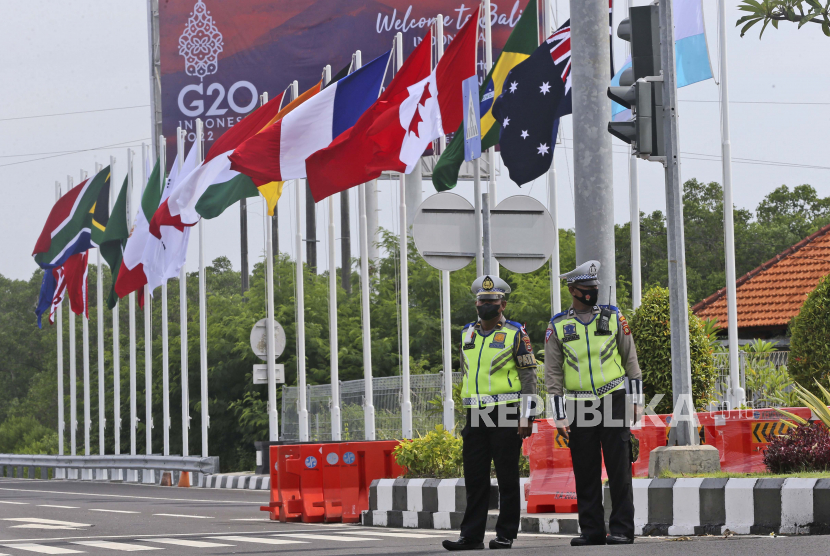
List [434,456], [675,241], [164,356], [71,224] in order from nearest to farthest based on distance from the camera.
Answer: [675,241] < [434,456] < [164,356] < [71,224]

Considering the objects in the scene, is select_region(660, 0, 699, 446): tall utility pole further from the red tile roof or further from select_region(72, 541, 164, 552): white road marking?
the red tile roof

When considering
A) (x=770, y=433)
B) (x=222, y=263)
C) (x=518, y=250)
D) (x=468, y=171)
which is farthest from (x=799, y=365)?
(x=222, y=263)

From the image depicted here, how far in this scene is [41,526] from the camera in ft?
42.4

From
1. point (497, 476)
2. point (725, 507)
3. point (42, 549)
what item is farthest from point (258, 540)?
point (725, 507)

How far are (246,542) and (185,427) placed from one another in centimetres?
1810

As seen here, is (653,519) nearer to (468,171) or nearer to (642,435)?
(642,435)

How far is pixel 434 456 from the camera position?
485 inches

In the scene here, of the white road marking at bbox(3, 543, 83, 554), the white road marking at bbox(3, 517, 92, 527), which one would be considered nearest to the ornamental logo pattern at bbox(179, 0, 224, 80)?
the white road marking at bbox(3, 517, 92, 527)

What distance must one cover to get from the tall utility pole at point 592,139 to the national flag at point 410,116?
26.1 feet

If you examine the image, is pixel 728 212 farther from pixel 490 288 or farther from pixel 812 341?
pixel 490 288

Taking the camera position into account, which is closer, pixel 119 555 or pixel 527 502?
pixel 119 555

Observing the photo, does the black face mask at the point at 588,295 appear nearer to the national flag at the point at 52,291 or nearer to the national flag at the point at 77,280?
the national flag at the point at 77,280

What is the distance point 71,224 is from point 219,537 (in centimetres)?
2147

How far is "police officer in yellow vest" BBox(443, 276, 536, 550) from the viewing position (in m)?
8.41
